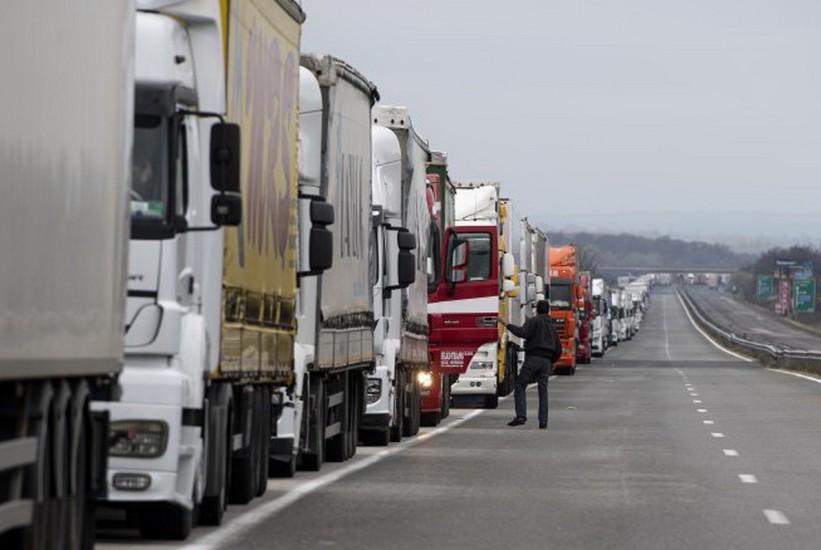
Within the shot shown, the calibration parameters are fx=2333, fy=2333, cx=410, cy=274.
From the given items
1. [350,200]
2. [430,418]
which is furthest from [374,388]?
[430,418]

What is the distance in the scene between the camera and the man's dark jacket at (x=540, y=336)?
1266 inches

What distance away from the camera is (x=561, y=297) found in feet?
226

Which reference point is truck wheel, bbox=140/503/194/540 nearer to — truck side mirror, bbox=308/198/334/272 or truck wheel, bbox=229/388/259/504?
truck wheel, bbox=229/388/259/504

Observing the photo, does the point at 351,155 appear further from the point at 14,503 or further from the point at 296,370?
the point at 14,503

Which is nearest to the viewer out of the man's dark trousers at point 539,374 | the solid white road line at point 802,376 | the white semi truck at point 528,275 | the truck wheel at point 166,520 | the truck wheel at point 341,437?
the truck wheel at point 166,520

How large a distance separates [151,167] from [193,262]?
892 millimetres

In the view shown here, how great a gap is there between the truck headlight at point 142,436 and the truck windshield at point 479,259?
86.6 feet

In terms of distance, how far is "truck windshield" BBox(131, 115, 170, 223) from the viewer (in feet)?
43.0

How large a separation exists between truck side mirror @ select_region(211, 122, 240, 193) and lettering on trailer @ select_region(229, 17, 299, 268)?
1506 mm

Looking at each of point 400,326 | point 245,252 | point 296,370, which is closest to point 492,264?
point 400,326

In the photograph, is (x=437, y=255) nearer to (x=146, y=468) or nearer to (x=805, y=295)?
(x=146, y=468)

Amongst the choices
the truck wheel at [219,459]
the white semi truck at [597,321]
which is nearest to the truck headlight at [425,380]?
the truck wheel at [219,459]

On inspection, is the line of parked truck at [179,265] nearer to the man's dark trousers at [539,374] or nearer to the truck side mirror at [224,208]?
the truck side mirror at [224,208]

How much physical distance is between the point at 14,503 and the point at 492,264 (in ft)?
100
